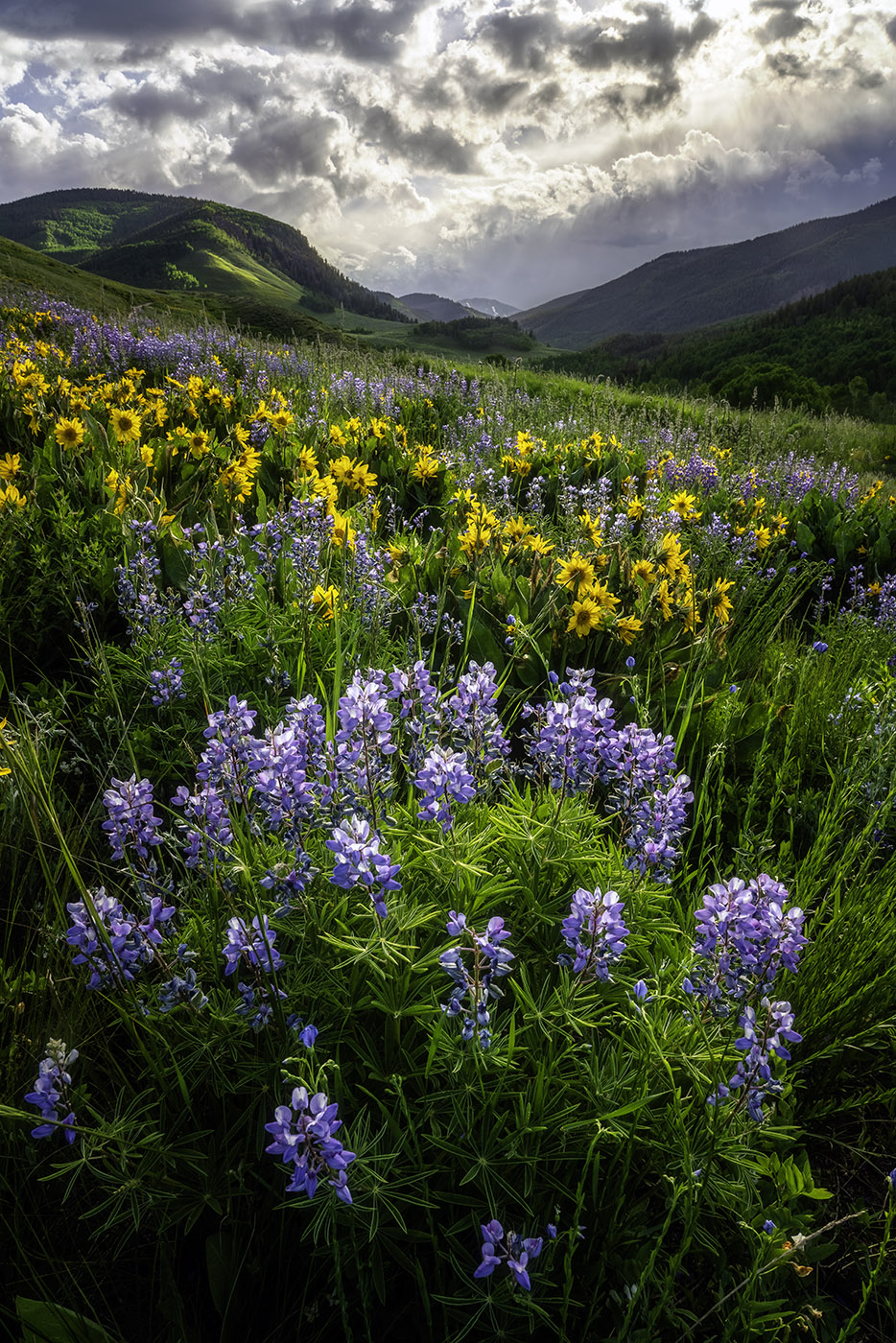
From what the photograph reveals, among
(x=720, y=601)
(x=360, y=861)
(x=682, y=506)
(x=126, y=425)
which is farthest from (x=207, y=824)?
(x=682, y=506)

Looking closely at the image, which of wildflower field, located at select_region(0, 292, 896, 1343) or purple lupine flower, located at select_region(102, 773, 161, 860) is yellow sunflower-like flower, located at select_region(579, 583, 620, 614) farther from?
purple lupine flower, located at select_region(102, 773, 161, 860)

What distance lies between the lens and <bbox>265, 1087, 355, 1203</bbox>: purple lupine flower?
86cm

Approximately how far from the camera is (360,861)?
1067mm

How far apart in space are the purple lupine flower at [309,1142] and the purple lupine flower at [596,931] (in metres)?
0.49

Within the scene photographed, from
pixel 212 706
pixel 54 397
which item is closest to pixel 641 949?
pixel 212 706

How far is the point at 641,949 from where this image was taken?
1.47 metres

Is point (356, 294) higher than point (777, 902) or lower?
higher

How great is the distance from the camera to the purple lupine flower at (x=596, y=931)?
1160 millimetres

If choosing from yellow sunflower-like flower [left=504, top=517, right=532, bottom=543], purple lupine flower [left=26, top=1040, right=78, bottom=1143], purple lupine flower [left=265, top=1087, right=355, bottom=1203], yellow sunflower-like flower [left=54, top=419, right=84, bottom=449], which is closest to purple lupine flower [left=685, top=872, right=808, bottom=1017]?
purple lupine flower [left=265, top=1087, right=355, bottom=1203]

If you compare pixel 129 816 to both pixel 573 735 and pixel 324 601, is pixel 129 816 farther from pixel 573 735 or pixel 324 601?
pixel 324 601

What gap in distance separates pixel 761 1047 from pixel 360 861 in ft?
2.53

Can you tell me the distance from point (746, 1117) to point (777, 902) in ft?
1.73

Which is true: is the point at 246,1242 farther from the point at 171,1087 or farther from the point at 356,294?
the point at 356,294

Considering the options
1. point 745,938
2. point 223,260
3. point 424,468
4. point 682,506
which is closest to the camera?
point 745,938
